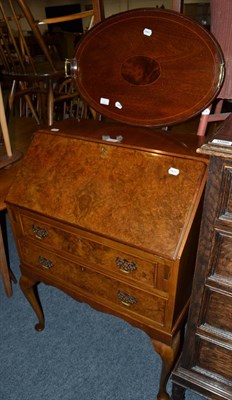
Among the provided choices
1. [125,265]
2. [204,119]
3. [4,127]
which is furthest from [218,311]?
[4,127]

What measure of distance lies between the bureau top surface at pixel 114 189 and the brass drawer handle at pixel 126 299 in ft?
0.77

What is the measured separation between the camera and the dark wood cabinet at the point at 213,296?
0.77 meters

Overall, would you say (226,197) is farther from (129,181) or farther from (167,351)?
(167,351)

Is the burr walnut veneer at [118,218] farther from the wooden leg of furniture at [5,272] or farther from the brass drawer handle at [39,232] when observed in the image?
the wooden leg of furniture at [5,272]

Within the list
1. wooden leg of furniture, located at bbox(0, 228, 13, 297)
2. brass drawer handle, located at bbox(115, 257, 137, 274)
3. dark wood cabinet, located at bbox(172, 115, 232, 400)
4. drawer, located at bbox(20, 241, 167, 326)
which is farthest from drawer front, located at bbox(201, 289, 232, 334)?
wooden leg of furniture, located at bbox(0, 228, 13, 297)

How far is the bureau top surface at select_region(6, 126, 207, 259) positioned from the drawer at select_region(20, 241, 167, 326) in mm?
199

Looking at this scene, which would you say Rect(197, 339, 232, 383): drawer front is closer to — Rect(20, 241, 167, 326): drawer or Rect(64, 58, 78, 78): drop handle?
Rect(20, 241, 167, 326): drawer

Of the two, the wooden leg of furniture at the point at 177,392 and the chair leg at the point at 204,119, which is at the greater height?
the chair leg at the point at 204,119

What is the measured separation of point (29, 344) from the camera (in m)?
1.54

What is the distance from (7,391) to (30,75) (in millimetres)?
1791

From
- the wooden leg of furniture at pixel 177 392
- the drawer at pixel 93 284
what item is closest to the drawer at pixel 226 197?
the drawer at pixel 93 284

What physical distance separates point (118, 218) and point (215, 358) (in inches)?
22.2

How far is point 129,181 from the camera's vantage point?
1.01 meters

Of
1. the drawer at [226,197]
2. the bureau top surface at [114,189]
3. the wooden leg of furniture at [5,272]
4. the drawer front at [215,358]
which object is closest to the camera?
the drawer at [226,197]
